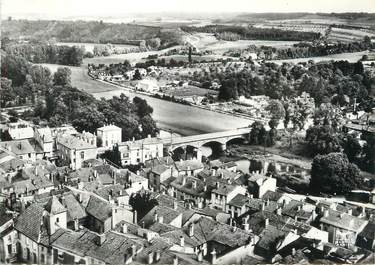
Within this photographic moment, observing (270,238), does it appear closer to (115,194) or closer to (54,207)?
(115,194)

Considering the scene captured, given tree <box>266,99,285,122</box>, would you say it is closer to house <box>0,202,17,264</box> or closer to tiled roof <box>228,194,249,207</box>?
tiled roof <box>228,194,249,207</box>

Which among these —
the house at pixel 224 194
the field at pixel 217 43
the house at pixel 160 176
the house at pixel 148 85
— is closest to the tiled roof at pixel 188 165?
the house at pixel 160 176

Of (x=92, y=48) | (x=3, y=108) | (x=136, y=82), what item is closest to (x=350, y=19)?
(x=92, y=48)

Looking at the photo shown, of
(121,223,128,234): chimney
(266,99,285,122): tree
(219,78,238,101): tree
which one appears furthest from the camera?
(219,78,238,101): tree

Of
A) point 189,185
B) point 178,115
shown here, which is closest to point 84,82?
point 178,115

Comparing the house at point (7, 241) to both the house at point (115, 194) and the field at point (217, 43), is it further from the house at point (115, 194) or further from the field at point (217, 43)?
the field at point (217, 43)

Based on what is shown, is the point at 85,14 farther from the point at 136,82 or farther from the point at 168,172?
the point at 136,82

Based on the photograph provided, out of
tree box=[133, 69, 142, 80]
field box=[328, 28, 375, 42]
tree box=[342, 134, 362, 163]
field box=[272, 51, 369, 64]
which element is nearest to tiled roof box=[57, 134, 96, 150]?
tree box=[133, 69, 142, 80]
